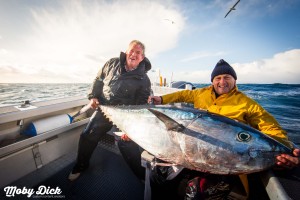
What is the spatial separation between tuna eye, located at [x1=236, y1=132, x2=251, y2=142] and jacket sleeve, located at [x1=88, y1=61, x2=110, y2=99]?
2089mm

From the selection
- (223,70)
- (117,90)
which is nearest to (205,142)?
(223,70)

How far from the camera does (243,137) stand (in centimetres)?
106

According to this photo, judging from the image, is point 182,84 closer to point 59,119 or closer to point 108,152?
point 108,152

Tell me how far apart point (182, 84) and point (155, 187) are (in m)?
6.87

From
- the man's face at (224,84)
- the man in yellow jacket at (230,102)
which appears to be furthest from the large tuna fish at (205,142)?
the man's face at (224,84)

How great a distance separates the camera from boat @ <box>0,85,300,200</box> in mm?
2160

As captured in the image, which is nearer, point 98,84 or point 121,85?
point 121,85

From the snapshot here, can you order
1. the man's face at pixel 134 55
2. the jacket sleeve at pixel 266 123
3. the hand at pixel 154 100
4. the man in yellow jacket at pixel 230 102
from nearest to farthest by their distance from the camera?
1. the jacket sleeve at pixel 266 123
2. the man in yellow jacket at pixel 230 102
3. the hand at pixel 154 100
4. the man's face at pixel 134 55

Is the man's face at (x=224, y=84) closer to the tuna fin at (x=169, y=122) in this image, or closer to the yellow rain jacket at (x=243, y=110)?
the yellow rain jacket at (x=243, y=110)

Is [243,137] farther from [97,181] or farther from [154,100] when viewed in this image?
[97,181]

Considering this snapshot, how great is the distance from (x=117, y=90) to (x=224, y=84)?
1492mm

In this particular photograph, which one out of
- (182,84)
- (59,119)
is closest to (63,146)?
(59,119)

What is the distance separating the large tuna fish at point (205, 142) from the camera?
100 cm

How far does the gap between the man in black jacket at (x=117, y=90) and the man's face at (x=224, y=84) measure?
1038 mm
